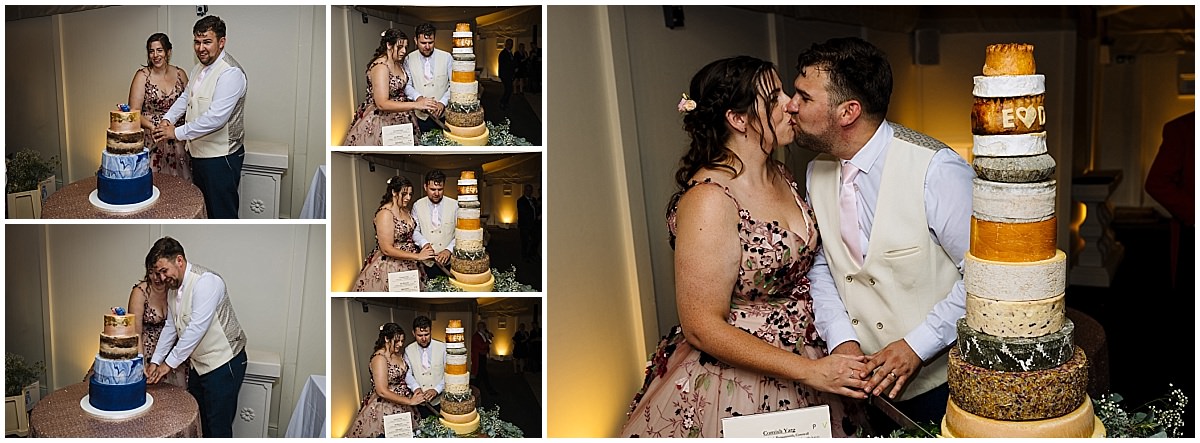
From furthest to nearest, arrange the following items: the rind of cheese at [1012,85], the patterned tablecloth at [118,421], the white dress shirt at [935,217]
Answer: the patterned tablecloth at [118,421] → the white dress shirt at [935,217] → the rind of cheese at [1012,85]

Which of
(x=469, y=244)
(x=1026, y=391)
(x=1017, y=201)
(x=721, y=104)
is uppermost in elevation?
(x=721, y=104)

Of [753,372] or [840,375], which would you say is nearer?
[840,375]

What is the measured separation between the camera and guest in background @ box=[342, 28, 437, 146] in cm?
274

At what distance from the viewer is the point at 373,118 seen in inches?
108

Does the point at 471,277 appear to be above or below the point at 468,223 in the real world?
below

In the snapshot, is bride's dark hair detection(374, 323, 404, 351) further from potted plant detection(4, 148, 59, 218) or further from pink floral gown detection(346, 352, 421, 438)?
potted plant detection(4, 148, 59, 218)

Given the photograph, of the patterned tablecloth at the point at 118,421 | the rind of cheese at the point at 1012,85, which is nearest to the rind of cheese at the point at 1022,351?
the rind of cheese at the point at 1012,85

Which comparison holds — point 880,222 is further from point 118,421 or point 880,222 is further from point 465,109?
point 118,421

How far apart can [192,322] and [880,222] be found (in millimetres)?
1752

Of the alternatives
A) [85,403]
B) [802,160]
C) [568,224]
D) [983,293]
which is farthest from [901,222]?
[802,160]

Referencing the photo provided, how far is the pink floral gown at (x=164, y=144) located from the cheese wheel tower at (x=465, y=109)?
2.19ft

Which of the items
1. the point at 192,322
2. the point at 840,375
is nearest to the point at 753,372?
the point at 840,375

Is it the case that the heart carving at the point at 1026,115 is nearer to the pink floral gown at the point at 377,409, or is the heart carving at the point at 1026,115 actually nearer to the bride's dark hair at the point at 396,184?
the bride's dark hair at the point at 396,184

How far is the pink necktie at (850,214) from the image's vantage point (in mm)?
2688
